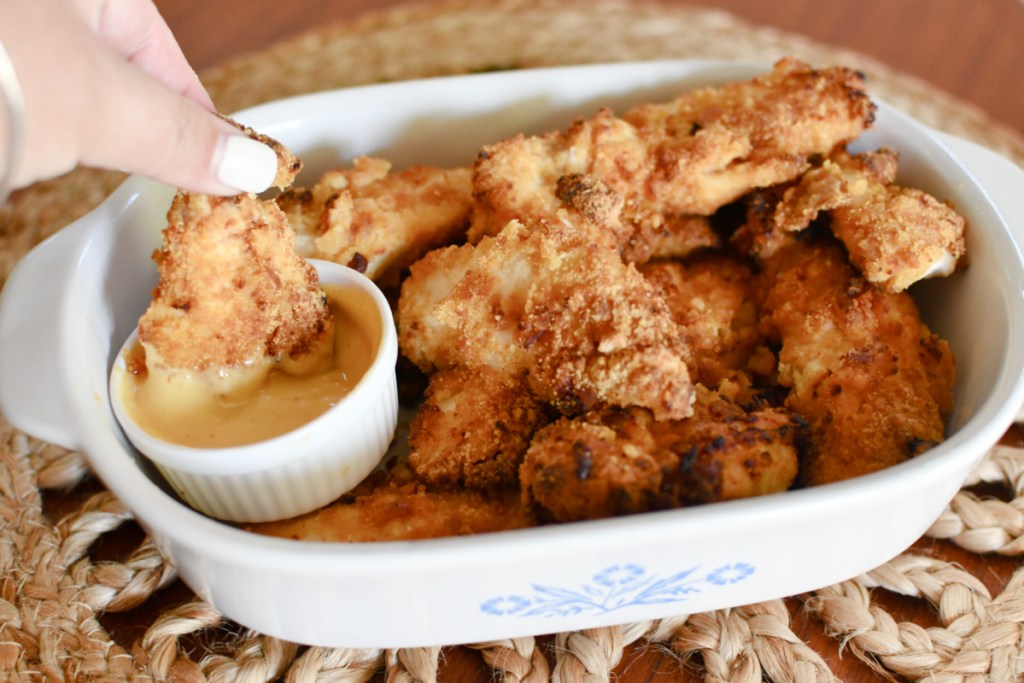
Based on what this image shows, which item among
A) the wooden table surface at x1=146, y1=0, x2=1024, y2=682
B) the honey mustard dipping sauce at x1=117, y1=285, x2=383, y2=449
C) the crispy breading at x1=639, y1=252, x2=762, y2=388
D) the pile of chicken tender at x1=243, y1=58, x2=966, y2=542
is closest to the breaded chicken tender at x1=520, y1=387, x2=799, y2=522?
the pile of chicken tender at x1=243, y1=58, x2=966, y2=542

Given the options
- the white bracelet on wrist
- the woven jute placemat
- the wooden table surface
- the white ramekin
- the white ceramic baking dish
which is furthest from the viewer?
the wooden table surface

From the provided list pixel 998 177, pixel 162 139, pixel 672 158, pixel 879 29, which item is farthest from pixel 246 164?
pixel 879 29

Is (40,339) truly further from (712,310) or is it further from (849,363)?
(849,363)

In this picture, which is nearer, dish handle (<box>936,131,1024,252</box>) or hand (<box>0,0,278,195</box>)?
hand (<box>0,0,278,195</box>)

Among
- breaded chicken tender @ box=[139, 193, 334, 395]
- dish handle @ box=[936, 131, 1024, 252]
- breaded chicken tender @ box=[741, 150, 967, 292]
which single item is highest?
dish handle @ box=[936, 131, 1024, 252]

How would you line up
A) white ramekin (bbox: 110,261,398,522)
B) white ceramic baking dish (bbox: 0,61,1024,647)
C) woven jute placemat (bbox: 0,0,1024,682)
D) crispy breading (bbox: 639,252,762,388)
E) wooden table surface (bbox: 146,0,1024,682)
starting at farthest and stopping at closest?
1. wooden table surface (bbox: 146,0,1024,682)
2. crispy breading (bbox: 639,252,762,388)
3. woven jute placemat (bbox: 0,0,1024,682)
4. white ramekin (bbox: 110,261,398,522)
5. white ceramic baking dish (bbox: 0,61,1024,647)

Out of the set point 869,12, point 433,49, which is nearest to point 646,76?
point 433,49

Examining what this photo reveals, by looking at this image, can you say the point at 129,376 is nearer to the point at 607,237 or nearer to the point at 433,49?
the point at 607,237

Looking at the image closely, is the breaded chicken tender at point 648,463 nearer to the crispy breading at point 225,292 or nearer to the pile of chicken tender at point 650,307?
the pile of chicken tender at point 650,307

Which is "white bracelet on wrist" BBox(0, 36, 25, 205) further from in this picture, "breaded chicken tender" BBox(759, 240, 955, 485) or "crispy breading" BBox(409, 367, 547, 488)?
"breaded chicken tender" BBox(759, 240, 955, 485)
